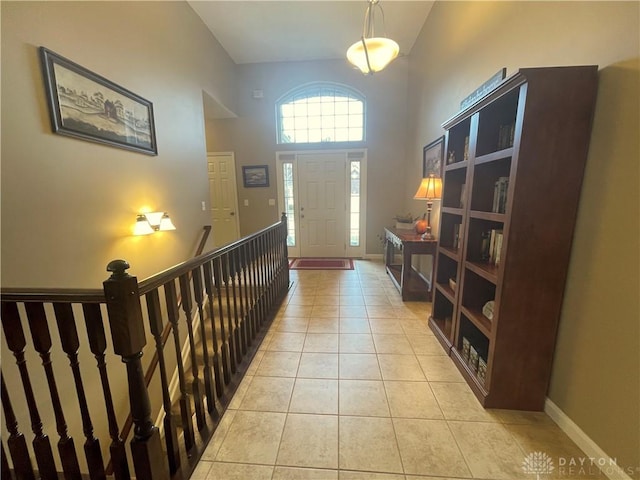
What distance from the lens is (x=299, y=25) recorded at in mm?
3465

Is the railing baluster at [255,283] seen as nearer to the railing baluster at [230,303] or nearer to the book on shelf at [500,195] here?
the railing baluster at [230,303]

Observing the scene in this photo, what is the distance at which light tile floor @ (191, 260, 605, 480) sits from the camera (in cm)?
117

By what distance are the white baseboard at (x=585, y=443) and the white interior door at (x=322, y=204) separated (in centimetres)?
377

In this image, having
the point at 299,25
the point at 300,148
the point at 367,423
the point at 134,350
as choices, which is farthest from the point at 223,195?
the point at 367,423

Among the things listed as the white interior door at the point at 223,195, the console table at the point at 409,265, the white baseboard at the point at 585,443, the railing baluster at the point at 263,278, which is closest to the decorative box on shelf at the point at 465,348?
the white baseboard at the point at 585,443

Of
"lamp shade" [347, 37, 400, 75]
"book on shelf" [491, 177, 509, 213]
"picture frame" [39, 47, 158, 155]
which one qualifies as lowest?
"book on shelf" [491, 177, 509, 213]

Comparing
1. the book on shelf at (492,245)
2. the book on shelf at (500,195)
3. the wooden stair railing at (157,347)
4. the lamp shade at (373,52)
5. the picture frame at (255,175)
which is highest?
the lamp shade at (373,52)

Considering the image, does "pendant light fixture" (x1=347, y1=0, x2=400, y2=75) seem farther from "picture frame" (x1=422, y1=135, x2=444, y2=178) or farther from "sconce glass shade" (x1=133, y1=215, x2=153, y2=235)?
"sconce glass shade" (x1=133, y1=215, x2=153, y2=235)

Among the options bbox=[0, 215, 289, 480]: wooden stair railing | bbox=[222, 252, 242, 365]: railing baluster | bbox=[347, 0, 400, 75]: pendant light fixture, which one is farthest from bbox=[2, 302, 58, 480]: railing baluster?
bbox=[347, 0, 400, 75]: pendant light fixture

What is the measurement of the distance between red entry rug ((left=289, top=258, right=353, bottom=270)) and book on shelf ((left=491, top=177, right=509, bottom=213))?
9.36 feet

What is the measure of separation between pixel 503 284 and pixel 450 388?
766mm

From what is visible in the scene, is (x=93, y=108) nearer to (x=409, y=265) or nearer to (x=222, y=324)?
(x=222, y=324)

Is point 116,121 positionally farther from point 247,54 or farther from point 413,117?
point 413,117

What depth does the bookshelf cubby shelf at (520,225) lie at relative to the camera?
1172mm
